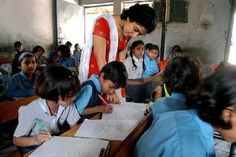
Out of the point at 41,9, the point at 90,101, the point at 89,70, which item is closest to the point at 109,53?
the point at 89,70

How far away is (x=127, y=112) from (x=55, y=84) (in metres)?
0.53

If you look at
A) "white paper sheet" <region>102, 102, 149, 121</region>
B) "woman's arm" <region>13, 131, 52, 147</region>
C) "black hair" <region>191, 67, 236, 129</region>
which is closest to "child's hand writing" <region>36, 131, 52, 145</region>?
"woman's arm" <region>13, 131, 52, 147</region>

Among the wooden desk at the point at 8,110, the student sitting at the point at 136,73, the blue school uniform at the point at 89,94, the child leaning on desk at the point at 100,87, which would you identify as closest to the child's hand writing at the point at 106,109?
the child leaning on desk at the point at 100,87

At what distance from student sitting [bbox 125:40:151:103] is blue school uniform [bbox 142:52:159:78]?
0.27 feet

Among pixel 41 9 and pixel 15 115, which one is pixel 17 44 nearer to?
pixel 41 9

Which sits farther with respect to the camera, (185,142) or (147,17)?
(147,17)

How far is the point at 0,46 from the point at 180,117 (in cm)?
538

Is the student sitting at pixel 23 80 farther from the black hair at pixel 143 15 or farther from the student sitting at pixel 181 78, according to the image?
the student sitting at pixel 181 78

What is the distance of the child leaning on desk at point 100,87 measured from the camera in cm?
158

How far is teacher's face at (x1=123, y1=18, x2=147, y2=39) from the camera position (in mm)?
1568

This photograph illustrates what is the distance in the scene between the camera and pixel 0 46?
5258mm

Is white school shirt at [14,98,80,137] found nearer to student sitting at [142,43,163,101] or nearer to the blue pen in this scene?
the blue pen

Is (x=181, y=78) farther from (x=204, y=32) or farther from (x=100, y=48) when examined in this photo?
(x=204, y=32)

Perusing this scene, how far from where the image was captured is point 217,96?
2.17 ft
